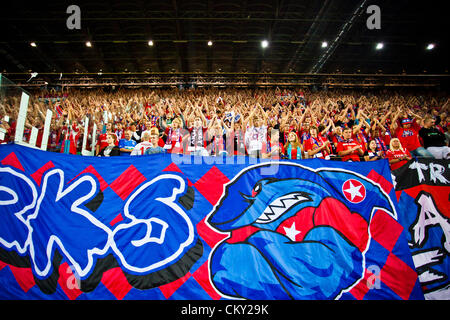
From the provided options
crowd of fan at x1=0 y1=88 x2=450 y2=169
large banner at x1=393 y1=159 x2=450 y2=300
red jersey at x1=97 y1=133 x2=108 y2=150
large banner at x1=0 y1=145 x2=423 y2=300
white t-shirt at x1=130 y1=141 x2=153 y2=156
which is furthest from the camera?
red jersey at x1=97 y1=133 x2=108 y2=150

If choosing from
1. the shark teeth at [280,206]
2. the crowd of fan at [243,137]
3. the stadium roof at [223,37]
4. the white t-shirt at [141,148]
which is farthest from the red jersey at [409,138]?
the stadium roof at [223,37]

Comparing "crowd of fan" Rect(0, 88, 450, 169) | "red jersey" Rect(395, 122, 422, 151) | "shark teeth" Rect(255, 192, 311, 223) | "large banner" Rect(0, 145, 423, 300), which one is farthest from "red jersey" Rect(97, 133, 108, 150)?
"red jersey" Rect(395, 122, 422, 151)

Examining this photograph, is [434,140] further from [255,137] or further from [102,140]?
[102,140]

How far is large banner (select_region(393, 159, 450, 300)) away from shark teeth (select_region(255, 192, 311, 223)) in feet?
5.34

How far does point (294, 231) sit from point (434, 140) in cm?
445

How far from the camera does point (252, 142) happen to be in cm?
592

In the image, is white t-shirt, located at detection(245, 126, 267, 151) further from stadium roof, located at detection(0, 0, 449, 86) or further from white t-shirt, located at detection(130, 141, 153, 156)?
stadium roof, located at detection(0, 0, 449, 86)

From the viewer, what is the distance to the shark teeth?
3.53 meters

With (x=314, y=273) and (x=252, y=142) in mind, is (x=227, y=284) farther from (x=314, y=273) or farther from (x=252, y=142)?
(x=252, y=142)

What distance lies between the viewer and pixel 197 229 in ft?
11.2

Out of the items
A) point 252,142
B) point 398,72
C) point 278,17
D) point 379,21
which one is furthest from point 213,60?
point 398,72

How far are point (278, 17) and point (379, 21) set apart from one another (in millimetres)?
5346

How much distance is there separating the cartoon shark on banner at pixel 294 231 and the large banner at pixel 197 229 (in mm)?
14

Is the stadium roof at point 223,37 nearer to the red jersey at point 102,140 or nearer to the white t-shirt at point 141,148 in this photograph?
the red jersey at point 102,140
